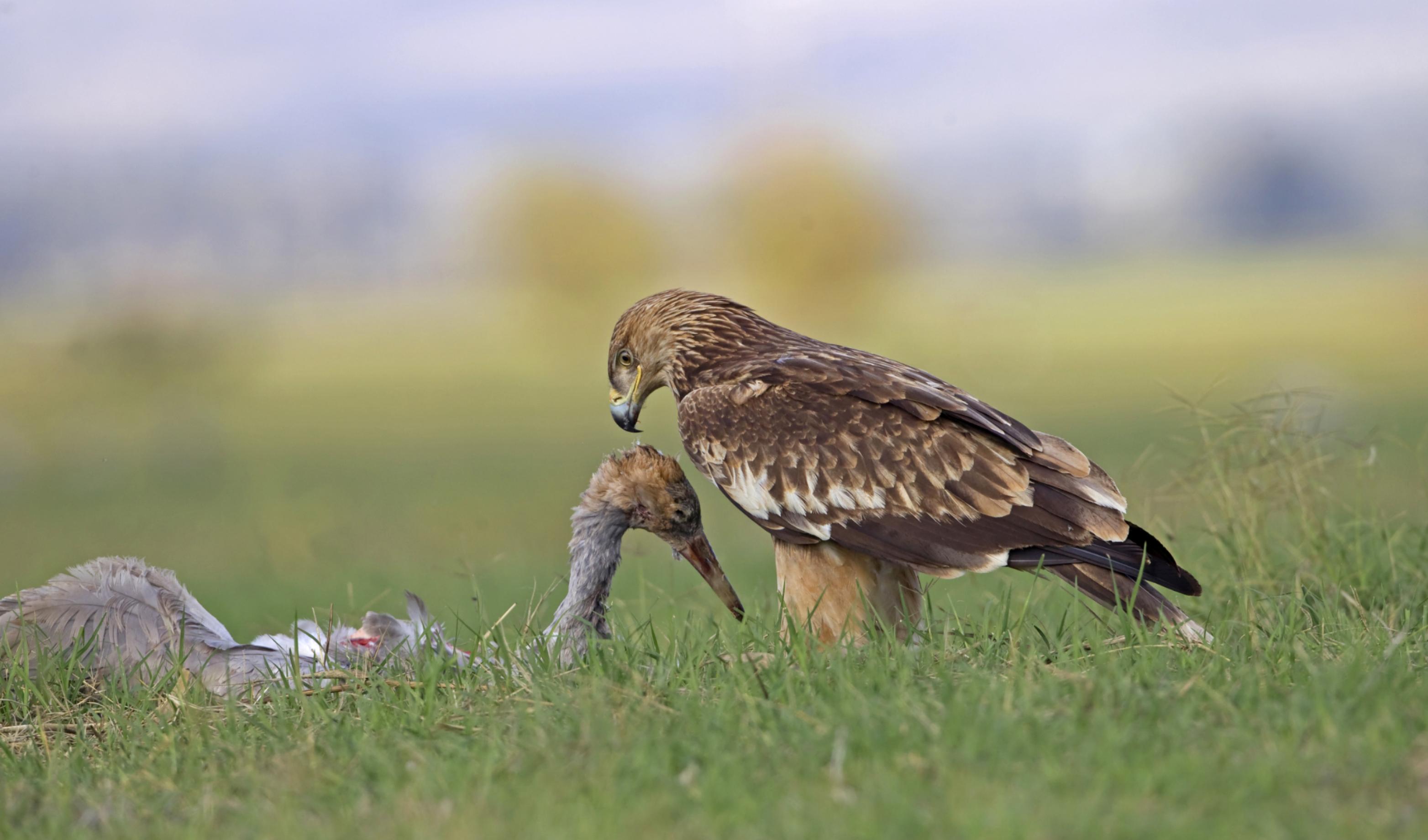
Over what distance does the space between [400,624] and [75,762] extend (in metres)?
1.68

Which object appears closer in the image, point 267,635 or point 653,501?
point 653,501

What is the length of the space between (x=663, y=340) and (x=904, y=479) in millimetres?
1631

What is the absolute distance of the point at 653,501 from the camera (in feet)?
19.5

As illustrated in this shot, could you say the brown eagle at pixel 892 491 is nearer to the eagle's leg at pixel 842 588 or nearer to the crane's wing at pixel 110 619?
the eagle's leg at pixel 842 588

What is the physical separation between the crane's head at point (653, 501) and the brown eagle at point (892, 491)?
0.18 m

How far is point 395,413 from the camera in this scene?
64938mm

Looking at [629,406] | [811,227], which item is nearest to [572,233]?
[811,227]

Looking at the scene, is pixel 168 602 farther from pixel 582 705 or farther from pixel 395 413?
pixel 395 413

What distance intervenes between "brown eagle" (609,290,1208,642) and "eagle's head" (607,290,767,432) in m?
0.39

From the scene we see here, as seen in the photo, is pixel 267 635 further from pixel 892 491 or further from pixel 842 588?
pixel 892 491

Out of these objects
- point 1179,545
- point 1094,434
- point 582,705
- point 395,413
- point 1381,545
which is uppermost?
point 582,705

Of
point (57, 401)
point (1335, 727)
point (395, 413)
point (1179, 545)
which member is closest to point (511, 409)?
point (395, 413)

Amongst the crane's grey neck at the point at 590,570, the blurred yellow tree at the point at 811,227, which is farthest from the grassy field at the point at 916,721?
the blurred yellow tree at the point at 811,227

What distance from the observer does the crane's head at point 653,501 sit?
19.5 feet
